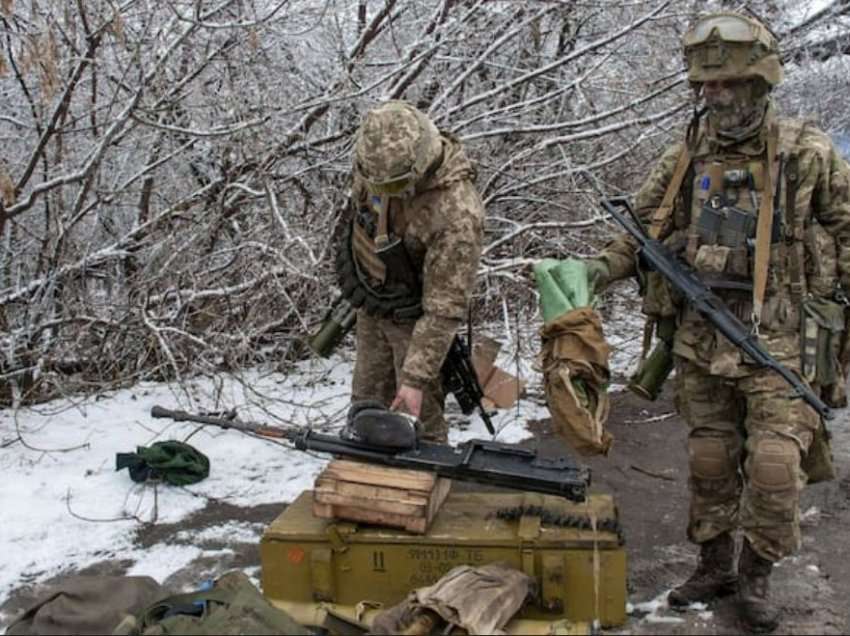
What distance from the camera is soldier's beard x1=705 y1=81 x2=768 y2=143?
345 cm

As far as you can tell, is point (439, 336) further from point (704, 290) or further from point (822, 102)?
point (822, 102)

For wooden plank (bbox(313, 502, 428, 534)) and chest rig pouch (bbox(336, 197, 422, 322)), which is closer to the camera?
wooden plank (bbox(313, 502, 428, 534))

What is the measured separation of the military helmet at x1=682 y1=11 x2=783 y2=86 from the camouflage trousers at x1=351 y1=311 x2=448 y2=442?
5.39 feet

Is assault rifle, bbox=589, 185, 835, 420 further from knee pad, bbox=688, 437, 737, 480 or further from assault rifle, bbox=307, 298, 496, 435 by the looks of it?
assault rifle, bbox=307, 298, 496, 435

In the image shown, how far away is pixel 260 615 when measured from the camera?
286 centimetres

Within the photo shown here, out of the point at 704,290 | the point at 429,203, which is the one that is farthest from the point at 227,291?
the point at 704,290

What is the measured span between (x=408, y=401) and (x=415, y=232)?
0.66 m

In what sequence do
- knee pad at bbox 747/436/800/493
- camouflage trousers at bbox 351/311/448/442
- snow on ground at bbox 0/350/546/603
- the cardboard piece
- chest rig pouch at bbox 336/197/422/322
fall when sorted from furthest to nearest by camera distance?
the cardboard piece < snow on ground at bbox 0/350/546/603 < camouflage trousers at bbox 351/311/448/442 < chest rig pouch at bbox 336/197/422/322 < knee pad at bbox 747/436/800/493

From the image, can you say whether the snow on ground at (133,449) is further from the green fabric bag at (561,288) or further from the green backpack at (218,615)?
the green fabric bag at (561,288)

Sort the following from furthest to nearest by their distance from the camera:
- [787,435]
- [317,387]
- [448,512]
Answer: [317,387] < [448,512] < [787,435]

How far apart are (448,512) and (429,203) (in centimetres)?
118

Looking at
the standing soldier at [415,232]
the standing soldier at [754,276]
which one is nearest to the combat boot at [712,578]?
the standing soldier at [754,276]

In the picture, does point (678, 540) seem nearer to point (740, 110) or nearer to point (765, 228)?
point (765, 228)

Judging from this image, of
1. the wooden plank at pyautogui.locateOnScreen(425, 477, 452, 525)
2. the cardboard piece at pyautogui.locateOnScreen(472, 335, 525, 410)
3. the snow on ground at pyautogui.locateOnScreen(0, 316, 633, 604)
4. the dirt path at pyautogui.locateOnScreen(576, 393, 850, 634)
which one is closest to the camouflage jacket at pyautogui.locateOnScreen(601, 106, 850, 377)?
the dirt path at pyautogui.locateOnScreen(576, 393, 850, 634)
